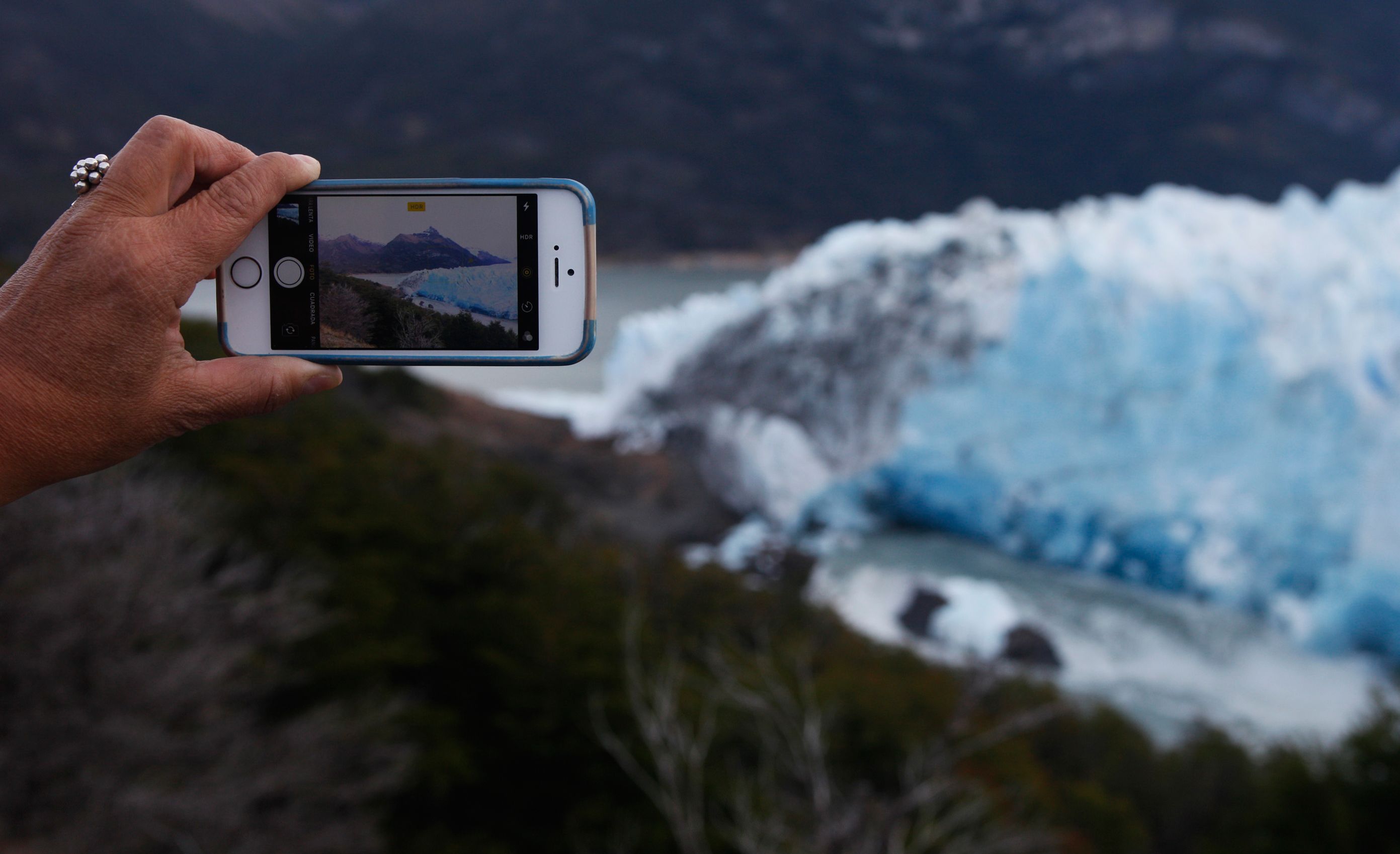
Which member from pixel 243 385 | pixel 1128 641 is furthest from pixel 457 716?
pixel 1128 641

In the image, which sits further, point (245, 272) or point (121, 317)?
point (245, 272)

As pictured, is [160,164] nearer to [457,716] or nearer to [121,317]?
[121,317]

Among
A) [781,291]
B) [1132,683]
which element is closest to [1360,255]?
[1132,683]

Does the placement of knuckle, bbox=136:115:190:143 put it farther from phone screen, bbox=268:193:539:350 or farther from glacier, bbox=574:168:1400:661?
glacier, bbox=574:168:1400:661

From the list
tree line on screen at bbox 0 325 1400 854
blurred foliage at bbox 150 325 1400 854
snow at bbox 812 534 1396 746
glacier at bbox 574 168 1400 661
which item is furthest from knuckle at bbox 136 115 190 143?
glacier at bbox 574 168 1400 661

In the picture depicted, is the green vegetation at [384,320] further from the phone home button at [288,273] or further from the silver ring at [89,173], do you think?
the silver ring at [89,173]

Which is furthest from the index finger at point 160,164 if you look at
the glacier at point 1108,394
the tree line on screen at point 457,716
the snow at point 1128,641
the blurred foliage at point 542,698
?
the glacier at point 1108,394
